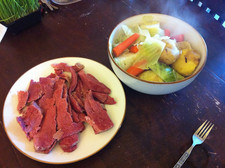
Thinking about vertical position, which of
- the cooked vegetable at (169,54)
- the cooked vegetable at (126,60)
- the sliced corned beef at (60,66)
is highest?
the cooked vegetable at (169,54)

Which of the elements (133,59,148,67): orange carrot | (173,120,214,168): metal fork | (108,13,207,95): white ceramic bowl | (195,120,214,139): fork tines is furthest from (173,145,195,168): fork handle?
(133,59,148,67): orange carrot

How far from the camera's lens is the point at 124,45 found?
1.20m

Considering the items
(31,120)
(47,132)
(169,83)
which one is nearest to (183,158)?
(169,83)

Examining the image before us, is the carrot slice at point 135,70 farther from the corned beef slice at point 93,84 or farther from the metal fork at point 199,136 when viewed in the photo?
the metal fork at point 199,136

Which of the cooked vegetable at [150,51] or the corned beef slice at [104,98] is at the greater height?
the cooked vegetable at [150,51]

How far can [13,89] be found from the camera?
1.16m

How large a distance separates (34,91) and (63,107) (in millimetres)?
232

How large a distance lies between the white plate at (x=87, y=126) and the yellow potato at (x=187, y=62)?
1.22 feet

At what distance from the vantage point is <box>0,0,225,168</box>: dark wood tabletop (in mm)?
997

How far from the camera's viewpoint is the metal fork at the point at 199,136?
0.95 m

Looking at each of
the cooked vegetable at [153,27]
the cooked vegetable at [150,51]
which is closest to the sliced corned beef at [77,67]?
the cooked vegetable at [150,51]

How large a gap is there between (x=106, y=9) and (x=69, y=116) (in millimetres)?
1137

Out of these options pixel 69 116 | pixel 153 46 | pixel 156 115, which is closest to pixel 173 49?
pixel 153 46

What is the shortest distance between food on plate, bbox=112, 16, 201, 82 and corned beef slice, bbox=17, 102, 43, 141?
1.81 ft
